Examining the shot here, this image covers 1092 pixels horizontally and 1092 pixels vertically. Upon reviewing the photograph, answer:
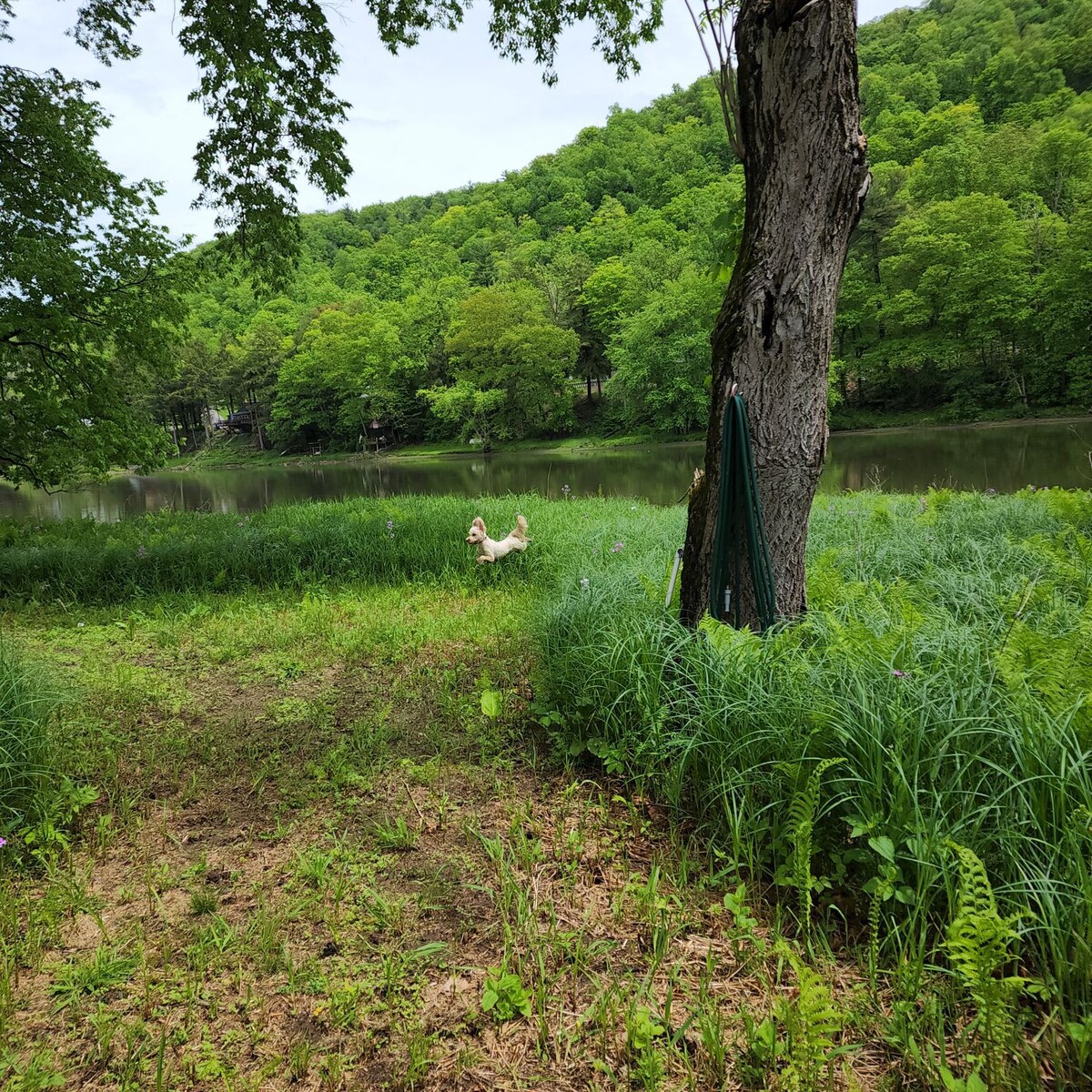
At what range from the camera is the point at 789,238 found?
2359 millimetres

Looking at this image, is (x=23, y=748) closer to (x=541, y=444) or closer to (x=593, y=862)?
(x=593, y=862)

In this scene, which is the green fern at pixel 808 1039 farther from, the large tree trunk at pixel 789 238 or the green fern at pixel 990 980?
the large tree trunk at pixel 789 238

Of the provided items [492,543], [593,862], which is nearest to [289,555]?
[492,543]

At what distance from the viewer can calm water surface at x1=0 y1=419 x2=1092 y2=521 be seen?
14148 millimetres

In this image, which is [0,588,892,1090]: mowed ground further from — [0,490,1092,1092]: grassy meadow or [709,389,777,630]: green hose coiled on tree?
[709,389,777,630]: green hose coiled on tree

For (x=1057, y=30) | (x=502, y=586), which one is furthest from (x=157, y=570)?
(x=1057, y=30)

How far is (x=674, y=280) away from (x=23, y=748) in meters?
49.3

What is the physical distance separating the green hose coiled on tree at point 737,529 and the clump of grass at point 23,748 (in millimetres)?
2833

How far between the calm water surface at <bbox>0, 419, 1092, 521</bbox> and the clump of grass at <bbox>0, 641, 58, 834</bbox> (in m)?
8.17

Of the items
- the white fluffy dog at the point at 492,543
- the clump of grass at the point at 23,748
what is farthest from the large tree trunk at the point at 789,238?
the white fluffy dog at the point at 492,543

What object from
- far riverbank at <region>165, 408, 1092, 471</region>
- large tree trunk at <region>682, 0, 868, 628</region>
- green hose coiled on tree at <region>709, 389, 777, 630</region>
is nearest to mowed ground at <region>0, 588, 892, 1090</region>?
green hose coiled on tree at <region>709, 389, 777, 630</region>

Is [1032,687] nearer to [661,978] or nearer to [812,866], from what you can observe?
[812,866]

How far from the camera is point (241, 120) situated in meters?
6.66

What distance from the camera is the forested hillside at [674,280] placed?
31266mm
